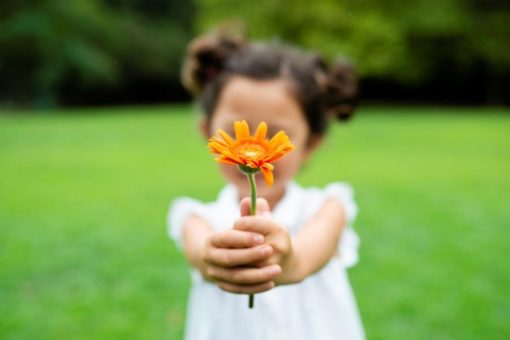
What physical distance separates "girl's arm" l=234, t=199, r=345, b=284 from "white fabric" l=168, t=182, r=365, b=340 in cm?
9

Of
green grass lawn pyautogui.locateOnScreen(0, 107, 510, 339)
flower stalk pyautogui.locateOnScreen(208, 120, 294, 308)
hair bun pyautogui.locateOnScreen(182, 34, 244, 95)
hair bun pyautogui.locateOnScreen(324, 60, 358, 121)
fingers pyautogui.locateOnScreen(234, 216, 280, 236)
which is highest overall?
hair bun pyautogui.locateOnScreen(182, 34, 244, 95)

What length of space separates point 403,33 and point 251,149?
28251 millimetres

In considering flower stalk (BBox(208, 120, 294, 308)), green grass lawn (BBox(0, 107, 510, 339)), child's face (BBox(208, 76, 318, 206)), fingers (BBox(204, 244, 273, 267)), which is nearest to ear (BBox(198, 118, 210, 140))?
child's face (BBox(208, 76, 318, 206))

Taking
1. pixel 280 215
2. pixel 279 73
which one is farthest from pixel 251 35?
pixel 280 215

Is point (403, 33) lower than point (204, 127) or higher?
higher

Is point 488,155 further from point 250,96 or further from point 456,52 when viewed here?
point 456,52

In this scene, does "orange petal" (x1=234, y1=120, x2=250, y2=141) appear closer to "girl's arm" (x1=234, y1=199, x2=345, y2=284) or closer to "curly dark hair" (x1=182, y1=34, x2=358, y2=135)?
"girl's arm" (x1=234, y1=199, x2=345, y2=284)

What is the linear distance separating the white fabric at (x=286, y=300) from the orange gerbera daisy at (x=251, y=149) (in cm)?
84

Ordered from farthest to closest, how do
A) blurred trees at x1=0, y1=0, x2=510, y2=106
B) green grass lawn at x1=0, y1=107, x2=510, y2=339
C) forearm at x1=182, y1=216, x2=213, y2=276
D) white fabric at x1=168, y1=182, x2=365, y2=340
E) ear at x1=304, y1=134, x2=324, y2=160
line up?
blurred trees at x1=0, y1=0, x2=510, y2=106 → green grass lawn at x1=0, y1=107, x2=510, y2=339 → ear at x1=304, y1=134, x2=324, y2=160 → white fabric at x1=168, y1=182, x2=365, y2=340 → forearm at x1=182, y1=216, x2=213, y2=276

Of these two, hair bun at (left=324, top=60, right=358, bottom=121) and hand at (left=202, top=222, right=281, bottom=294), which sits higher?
hair bun at (left=324, top=60, right=358, bottom=121)

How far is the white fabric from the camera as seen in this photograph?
1589mm

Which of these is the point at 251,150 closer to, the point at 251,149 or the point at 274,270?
the point at 251,149

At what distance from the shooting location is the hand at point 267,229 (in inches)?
38.7

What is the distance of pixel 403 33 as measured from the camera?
27.3 meters
